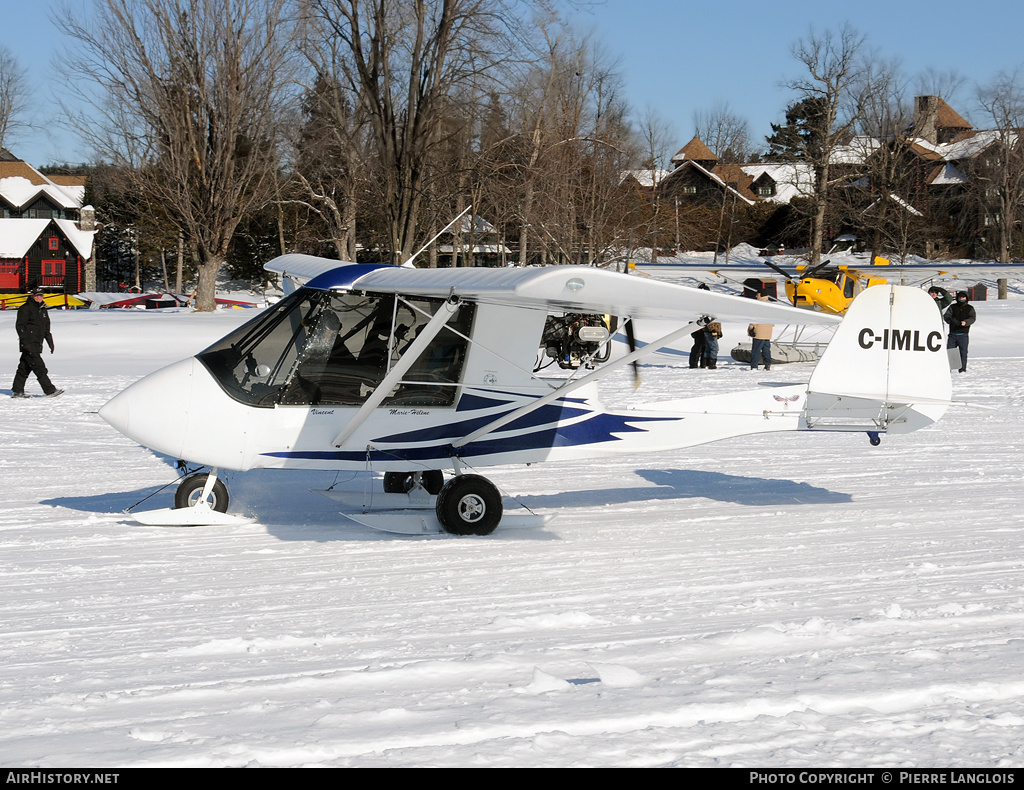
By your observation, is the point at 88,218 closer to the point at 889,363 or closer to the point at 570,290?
the point at 889,363

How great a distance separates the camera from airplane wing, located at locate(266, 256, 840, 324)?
5.54 metres

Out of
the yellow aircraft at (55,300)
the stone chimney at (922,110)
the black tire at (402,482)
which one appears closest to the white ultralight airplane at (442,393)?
the black tire at (402,482)

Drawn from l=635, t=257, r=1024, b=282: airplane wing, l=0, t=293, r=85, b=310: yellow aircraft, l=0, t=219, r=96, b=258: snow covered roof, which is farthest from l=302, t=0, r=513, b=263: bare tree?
l=0, t=219, r=96, b=258: snow covered roof

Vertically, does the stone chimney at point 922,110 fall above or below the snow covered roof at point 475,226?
above

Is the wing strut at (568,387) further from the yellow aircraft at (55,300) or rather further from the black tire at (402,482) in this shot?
the yellow aircraft at (55,300)

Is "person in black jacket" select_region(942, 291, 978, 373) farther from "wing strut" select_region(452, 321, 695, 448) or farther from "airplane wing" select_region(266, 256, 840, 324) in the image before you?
"wing strut" select_region(452, 321, 695, 448)

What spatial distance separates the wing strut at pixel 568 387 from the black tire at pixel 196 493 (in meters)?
1.86

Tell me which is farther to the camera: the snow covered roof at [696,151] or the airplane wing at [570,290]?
the snow covered roof at [696,151]

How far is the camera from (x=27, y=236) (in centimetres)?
6034

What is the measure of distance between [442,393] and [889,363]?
385 cm

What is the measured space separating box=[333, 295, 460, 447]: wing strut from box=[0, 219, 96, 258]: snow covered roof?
6026 centimetres

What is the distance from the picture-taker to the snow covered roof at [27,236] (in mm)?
59344
